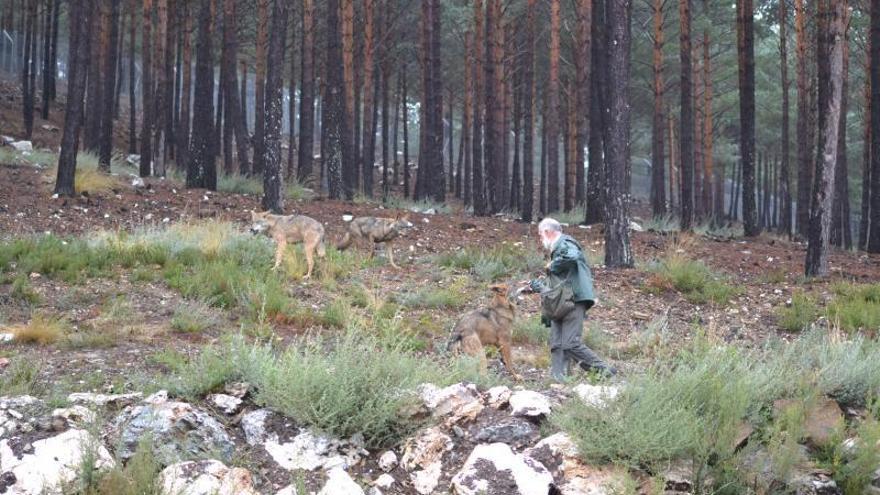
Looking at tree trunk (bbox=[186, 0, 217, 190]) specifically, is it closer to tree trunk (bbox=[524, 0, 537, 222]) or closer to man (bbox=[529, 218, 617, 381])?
tree trunk (bbox=[524, 0, 537, 222])

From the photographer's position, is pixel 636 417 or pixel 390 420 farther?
pixel 390 420

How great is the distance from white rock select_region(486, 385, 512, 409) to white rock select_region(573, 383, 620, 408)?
1.81 feet

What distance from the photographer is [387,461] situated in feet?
20.3

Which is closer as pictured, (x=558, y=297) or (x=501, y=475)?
(x=501, y=475)

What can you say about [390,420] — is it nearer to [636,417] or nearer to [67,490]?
[636,417]

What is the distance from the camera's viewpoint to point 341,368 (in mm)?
6434

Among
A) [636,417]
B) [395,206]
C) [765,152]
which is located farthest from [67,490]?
[765,152]

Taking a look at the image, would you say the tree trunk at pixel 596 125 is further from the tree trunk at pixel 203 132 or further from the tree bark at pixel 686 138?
the tree trunk at pixel 203 132

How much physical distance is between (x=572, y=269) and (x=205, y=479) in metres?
4.05

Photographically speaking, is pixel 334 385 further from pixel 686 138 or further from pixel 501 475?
pixel 686 138

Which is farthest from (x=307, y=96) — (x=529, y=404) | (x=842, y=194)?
(x=529, y=404)

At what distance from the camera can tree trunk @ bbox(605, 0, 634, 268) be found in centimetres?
1548

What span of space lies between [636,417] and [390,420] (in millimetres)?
1722

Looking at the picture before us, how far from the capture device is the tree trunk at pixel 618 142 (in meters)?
15.5
